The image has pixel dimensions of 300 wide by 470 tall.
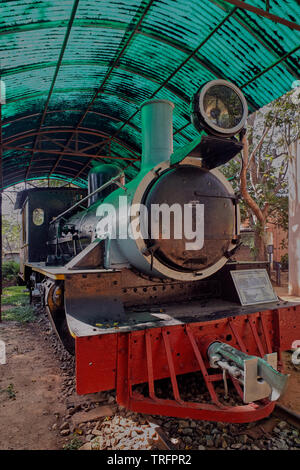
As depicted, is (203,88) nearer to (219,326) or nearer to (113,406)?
(219,326)

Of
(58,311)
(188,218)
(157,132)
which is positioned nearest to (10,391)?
(58,311)

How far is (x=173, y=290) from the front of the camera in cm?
338

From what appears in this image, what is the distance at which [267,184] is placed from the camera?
1190 cm

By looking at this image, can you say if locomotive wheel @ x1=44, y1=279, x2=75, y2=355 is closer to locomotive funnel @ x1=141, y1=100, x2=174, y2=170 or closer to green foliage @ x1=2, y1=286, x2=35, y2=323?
locomotive funnel @ x1=141, y1=100, x2=174, y2=170

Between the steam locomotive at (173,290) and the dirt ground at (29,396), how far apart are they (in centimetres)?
56

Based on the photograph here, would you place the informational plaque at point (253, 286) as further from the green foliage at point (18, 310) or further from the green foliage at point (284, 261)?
the green foliage at point (284, 261)

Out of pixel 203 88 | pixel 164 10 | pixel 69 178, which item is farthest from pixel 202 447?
pixel 69 178

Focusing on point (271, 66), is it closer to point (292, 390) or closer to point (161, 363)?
point (292, 390)

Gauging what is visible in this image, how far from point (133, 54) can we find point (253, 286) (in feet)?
15.6

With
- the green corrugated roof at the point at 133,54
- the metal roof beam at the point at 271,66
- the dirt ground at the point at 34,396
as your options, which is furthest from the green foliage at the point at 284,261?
the dirt ground at the point at 34,396

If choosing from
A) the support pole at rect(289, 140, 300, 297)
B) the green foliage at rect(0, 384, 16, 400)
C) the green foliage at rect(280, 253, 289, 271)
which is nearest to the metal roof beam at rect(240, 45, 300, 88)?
the support pole at rect(289, 140, 300, 297)

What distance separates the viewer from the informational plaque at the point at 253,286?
10.8 feet

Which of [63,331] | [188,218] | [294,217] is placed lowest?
[63,331]
